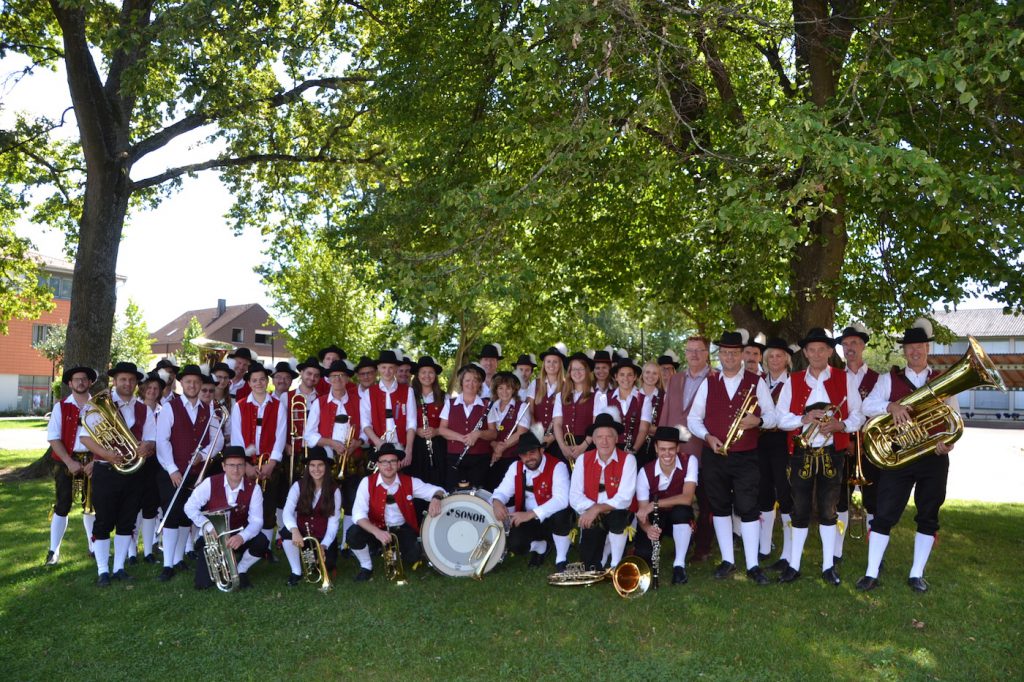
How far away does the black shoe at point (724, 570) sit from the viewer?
7.36 meters

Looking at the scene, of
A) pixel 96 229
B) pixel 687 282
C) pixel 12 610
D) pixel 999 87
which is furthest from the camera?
pixel 96 229

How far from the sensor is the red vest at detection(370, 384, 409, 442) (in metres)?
8.75

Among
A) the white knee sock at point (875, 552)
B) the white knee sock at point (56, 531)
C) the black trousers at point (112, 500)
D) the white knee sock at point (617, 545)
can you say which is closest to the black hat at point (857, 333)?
the white knee sock at point (875, 552)

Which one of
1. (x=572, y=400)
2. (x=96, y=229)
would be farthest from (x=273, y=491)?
(x=96, y=229)

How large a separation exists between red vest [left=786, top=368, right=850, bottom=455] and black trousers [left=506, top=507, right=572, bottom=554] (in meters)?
2.23

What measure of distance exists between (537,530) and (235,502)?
2973mm

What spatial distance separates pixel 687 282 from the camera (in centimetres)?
1125

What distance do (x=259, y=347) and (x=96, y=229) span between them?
5706cm

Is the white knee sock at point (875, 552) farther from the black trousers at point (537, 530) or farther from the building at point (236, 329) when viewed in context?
the building at point (236, 329)

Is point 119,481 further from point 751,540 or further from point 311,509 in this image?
point 751,540

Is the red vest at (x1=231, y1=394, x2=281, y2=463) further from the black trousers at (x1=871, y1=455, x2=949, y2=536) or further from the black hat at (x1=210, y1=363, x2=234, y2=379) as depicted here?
the black trousers at (x1=871, y1=455, x2=949, y2=536)

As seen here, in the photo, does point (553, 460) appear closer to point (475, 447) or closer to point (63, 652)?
point (475, 447)

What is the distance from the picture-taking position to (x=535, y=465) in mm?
7879

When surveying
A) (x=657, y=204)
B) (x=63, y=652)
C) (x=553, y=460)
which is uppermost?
(x=657, y=204)
